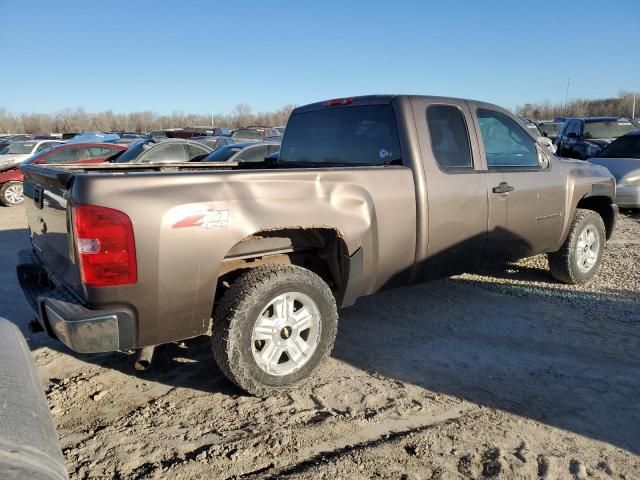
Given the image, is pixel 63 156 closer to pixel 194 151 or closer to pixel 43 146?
pixel 194 151

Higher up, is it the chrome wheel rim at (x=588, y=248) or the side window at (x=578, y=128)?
the side window at (x=578, y=128)

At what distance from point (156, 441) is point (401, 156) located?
2563 mm

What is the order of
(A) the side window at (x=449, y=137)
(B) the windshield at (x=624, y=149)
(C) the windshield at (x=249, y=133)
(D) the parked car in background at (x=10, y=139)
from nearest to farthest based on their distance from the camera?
(A) the side window at (x=449, y=137) < (B) the windshield at (x=624, y=149) < (D) the parked car in background at (x=10, y=139) < (C) the windshield at (x=249, y=133)

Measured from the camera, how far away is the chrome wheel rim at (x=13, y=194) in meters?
13.3

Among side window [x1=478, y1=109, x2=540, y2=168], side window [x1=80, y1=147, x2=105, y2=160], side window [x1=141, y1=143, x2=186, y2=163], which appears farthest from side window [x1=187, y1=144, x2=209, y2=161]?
side window [x1=478, y1=109, x2=540, y2=168]

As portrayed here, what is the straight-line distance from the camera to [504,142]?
4.92 metres

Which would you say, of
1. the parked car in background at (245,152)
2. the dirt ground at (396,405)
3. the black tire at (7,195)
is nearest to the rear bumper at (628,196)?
the dirt ground at (396,405)

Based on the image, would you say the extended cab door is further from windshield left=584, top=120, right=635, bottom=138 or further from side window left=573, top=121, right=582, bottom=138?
windshield left=584, top=120, right=635, bottom=138

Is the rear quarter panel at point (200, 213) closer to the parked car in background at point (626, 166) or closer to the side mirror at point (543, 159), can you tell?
the side mirror at point (543, 159)

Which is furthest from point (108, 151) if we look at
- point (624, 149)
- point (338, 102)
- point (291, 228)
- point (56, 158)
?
point (291, 228)

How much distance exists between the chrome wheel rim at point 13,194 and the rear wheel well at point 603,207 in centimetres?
1259

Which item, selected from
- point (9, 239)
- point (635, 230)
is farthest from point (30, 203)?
point (635, 230)

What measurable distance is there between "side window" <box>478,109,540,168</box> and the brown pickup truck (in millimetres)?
15

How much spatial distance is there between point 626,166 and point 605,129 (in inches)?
236
